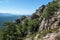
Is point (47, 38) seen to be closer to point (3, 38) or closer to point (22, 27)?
point (3, 38)

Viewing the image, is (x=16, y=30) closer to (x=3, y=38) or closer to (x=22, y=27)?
(x=22, y=27)

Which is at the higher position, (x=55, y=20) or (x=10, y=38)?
(x=55, y=20)

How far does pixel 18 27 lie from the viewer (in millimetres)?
124375

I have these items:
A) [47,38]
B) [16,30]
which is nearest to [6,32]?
[16,30]

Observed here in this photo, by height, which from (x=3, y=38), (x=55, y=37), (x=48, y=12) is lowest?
(x=3, y=38)

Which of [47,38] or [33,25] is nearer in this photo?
[47,38]

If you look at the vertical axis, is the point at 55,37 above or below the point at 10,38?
above

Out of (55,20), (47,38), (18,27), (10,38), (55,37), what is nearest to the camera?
(55,37)

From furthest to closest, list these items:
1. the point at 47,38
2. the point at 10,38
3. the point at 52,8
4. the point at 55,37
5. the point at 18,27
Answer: the point at 18,27
the point at 52,8
the point at 10,38
the point at 47,38
the point at 55,37

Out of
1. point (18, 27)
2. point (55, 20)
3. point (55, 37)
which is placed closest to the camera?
point (55, 37)

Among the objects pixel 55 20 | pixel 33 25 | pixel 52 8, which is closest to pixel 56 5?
pixel 52 8

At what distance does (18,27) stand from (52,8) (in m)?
27.9

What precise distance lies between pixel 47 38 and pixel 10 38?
165ft

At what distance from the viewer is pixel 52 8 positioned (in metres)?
115
